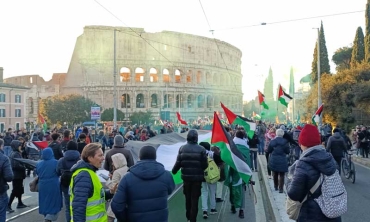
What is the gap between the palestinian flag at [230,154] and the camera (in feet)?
27.9

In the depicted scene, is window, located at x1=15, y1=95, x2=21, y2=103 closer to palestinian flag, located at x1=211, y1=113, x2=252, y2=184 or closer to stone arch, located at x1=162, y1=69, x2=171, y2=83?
stone arch, located at x1=162, y1=69, x2=171, y2=83

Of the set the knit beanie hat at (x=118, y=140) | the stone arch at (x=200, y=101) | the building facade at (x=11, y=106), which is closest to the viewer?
the knit beanie hat at (x=118, y=140)

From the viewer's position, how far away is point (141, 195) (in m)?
4.60

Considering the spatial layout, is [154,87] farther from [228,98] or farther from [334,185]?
[334,185]

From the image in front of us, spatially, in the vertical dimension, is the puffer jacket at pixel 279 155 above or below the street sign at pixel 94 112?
below

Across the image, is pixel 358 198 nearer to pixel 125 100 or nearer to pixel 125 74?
pixel 125 100

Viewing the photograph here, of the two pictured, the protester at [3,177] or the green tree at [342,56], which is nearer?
the protester at [3,177]

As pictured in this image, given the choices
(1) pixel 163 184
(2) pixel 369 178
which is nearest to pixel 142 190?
(1) pixel 163 184

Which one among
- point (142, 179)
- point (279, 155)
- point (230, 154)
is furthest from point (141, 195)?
point (279, 155)

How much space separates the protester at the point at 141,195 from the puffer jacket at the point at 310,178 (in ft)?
4.51

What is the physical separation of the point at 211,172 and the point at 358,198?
431 cm

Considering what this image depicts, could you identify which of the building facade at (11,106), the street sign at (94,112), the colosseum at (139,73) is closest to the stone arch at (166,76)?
the colosseum at (139,73)

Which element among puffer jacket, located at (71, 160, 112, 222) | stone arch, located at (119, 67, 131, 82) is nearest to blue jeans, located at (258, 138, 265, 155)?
puffer jacket, located at (71, 160, 112, 222)

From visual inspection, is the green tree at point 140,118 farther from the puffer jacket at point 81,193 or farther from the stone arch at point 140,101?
the puffer jacket at point 81,193
